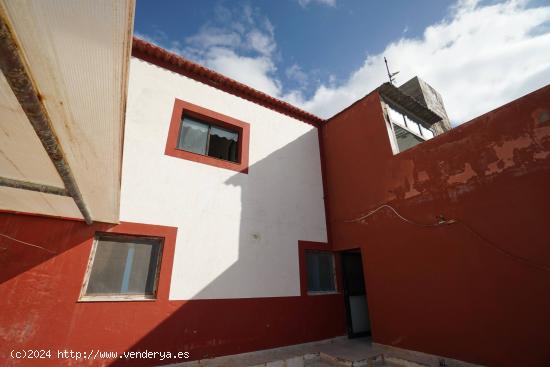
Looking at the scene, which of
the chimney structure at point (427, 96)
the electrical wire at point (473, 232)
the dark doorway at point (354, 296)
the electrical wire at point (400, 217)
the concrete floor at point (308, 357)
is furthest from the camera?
the chimney structure at point (427, 96)

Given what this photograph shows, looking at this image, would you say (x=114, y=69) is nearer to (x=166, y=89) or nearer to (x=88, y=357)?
(x=88, y=357)

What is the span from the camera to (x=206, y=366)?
457 cm

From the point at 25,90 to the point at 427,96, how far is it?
13913 mm

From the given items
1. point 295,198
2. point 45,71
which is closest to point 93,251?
point 45,71

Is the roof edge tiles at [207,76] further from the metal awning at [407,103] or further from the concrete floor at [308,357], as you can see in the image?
the concrete floor at [308,357]

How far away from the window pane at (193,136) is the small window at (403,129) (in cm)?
511

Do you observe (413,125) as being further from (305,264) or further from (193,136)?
(193,136)

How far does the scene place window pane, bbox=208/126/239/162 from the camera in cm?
670

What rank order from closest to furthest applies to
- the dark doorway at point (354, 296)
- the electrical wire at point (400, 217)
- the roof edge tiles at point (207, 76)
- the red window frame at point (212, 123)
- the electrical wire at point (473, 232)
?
1. the electrical wire at point (473, 232)
2. the electrical wire at point (400, 217)
3. the red window frame at point (212, 123)
4. the roof edge tiles at point (207, 76)
5. the dark doorway at point (354, 296)

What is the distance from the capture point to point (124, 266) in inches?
185

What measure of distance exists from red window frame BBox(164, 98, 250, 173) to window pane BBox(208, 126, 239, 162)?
0.49ft

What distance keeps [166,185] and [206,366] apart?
3591mm

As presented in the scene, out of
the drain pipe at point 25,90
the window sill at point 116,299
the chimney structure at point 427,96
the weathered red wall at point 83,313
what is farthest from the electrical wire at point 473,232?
A: the chimney structure at point 427,96

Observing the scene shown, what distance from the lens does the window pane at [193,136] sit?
6.25 meters
